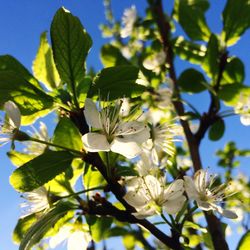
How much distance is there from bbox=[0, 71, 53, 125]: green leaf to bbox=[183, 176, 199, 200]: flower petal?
0.45 m

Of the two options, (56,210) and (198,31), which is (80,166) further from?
(198,31)

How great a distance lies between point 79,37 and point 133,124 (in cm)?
27

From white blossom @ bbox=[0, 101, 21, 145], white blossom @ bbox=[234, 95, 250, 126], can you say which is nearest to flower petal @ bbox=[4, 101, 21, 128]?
white blossom @ bbox=[0, 101, 21, 145]

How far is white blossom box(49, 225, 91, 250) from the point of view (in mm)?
1302

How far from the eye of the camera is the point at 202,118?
73.9 inches

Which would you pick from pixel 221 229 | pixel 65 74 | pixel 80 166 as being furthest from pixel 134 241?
pixel 65 74

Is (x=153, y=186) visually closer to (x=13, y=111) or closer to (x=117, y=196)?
(x=117, y=196)

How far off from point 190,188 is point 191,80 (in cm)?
110

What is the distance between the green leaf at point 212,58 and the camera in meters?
1.76

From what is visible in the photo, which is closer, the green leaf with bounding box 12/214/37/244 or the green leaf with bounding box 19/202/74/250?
the green leaf with bounding box 19/202/74/250

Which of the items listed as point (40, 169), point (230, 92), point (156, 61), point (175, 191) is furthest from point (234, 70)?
point (40, 169)

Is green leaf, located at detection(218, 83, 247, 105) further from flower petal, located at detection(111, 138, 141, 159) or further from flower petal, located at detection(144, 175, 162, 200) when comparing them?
flower petal, located at detection(111, 138, 141, 159)

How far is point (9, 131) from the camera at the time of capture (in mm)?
1175

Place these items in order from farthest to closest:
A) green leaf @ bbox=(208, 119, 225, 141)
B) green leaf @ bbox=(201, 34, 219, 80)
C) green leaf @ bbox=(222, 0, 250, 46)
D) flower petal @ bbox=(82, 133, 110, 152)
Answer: green leaf @ bbox=(208, 119, 225, 141), green leaf @ bbox=(222, 0, 250, 46), green leaf @ bbox=(201, 34, 219, 80), flower petal @ bbox=(82, 133, 110, 152)
